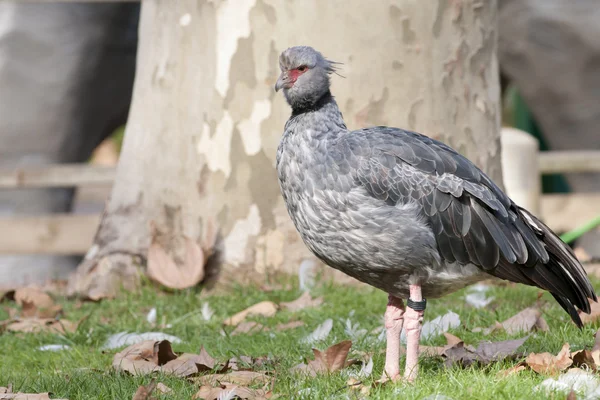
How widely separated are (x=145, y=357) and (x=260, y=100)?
2375 mm

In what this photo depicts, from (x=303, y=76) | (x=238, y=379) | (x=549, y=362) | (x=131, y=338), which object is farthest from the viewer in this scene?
(x=131, y=338)

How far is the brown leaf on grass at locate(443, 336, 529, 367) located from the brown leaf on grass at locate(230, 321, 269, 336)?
50.2 inches

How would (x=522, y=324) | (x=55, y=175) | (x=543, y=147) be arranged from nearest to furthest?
(x=522, y=324) < (x=55, y=175) < (x=543, y=147)

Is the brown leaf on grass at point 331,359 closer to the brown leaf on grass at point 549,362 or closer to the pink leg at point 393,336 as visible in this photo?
the pink leg at point 393,336

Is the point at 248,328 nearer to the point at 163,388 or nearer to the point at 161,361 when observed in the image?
the point at 161,361

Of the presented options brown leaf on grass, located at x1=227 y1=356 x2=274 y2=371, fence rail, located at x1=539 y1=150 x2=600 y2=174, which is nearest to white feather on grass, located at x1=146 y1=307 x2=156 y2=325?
brown leaf on grass, located at x1=227 y1=356 x2=274 y2=371

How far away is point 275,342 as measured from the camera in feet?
15.4

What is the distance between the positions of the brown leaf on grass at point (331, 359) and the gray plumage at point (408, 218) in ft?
0.99

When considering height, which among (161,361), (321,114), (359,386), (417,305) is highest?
(321,114)

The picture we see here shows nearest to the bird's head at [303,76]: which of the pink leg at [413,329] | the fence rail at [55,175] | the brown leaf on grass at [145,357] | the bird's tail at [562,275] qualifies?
the pink leg at [413,329]

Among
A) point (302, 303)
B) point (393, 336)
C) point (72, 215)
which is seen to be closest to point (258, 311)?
point (302, 303)

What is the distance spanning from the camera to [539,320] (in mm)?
4691

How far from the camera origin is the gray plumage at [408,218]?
148 inches

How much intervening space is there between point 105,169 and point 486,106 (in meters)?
4.01
